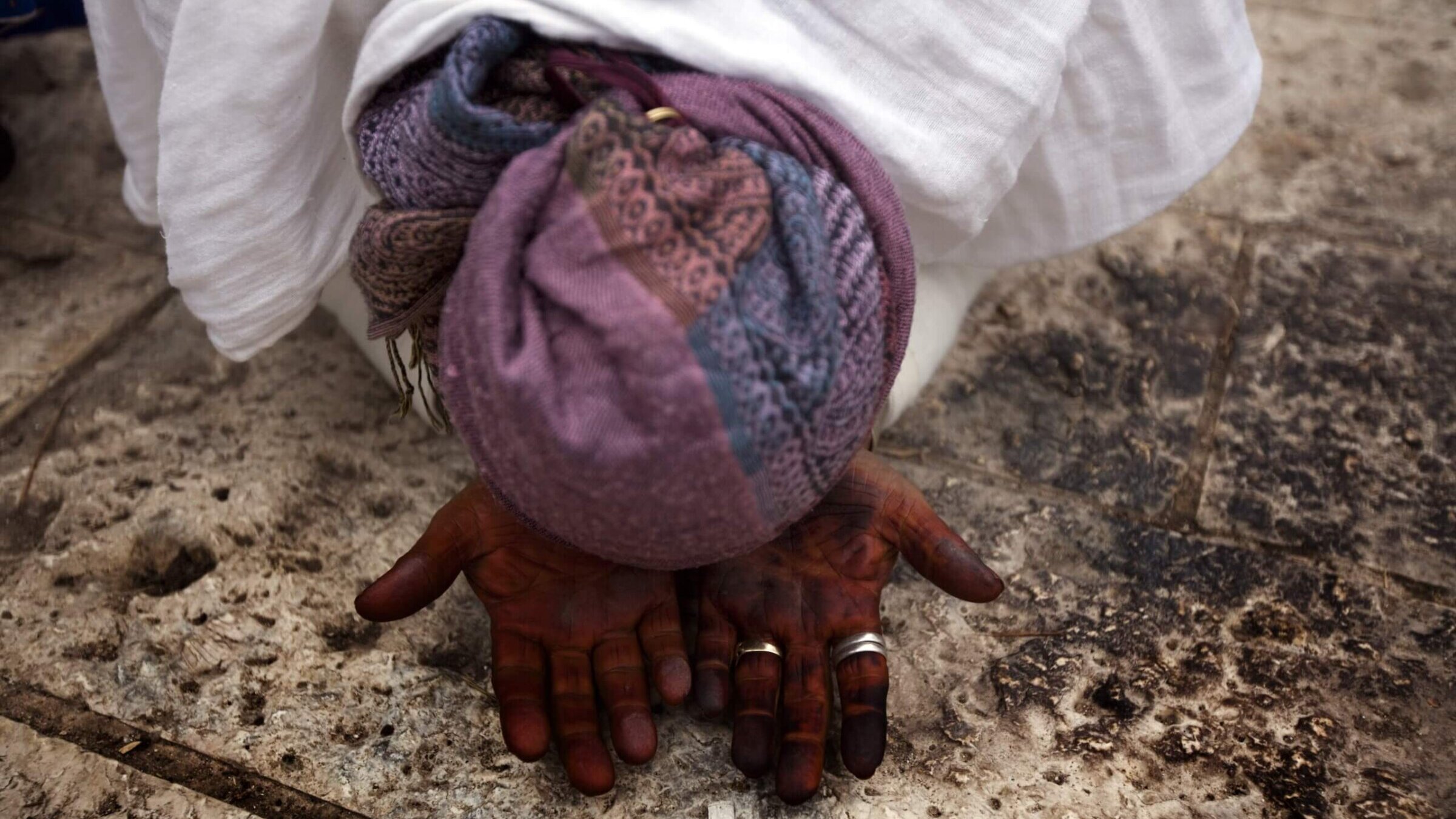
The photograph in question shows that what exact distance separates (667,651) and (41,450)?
0.75m

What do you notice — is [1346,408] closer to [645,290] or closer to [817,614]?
[817,614]

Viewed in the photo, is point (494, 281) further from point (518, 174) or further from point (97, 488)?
point (97, 488)

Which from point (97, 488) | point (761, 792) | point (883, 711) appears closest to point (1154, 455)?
point (883, 711)

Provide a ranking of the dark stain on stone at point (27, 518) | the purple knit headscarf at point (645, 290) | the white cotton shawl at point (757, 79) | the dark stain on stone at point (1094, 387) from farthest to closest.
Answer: the dark stain on stone at point (1094, 387) → the dark stain on stone at point (27, 518) → the white cotton shawl at point (757, 79) → the purple knit headscarf at point (645, 290)

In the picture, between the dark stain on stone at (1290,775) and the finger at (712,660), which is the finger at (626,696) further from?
the dark stain on stone at (1290,775)

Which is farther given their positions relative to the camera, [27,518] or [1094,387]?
[1094,387]

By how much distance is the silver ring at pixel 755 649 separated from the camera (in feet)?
3.16

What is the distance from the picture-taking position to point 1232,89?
1.16 m

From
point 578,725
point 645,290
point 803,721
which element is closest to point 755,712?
point 803,721

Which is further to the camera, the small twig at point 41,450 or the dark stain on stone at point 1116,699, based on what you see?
the small twig at point 41,450

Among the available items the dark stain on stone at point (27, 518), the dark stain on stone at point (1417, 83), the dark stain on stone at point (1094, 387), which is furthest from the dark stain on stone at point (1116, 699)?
the dark stain on stone at point (1417, 83)

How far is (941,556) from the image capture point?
0.98 m

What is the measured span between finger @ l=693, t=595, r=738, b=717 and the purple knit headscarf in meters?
0.20

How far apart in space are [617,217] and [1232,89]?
31.5 inches
